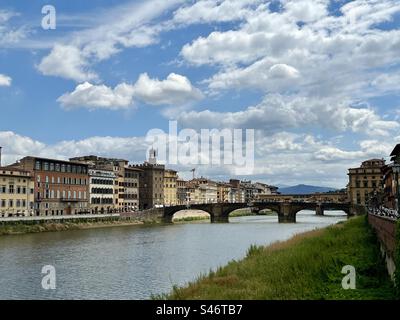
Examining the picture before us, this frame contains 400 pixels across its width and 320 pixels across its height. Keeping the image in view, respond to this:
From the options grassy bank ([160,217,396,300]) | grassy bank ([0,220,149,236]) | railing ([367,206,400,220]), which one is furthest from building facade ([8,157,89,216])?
grassy bank ([160,217,396,300])

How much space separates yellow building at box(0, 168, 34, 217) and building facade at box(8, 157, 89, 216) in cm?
173

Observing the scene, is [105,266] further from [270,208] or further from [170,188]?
[170,188]

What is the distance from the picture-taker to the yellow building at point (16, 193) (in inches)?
2835

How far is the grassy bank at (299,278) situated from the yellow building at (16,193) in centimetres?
5397

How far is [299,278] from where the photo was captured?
64.1ft

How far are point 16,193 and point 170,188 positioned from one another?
223ft

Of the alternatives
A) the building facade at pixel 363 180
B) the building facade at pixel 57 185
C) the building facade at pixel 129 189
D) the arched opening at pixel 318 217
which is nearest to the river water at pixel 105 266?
the building facade at pixel 57 185

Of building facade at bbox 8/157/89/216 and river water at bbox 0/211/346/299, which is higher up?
building facade at bbox 8/157/89/216

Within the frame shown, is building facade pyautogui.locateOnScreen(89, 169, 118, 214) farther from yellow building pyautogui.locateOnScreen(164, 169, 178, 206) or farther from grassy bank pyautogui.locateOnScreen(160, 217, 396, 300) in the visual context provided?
grassy bank pyautogui.locateOnScreen(160, 217, 396, 300)

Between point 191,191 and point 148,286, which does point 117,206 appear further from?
point 148,286

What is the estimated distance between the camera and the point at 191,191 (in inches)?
6540

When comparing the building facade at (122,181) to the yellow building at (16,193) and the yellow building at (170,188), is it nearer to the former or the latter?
the yellow building at (170,188)

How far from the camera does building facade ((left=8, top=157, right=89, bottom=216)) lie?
8044 cm
